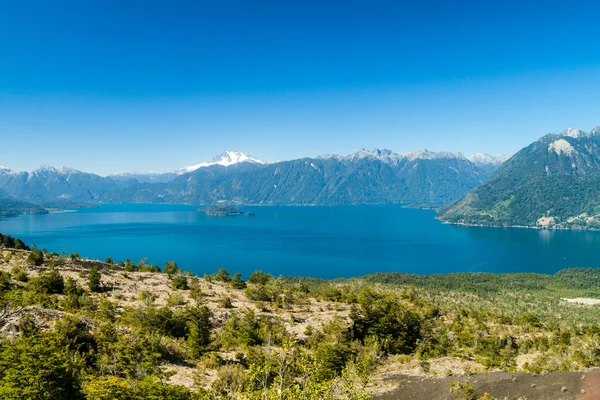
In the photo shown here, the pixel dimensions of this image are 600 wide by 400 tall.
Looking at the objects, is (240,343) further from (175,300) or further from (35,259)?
(35,259)

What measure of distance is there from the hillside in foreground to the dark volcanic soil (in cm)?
13

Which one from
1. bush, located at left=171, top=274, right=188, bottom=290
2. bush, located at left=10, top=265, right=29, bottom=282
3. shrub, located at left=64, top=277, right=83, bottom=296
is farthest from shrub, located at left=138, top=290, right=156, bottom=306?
bush, located at left=10, top=265, right=29, bottom=282

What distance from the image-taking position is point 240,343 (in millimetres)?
33000

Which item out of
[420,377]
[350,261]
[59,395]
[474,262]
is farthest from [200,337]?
[474,262]

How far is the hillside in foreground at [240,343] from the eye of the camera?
61.1ft

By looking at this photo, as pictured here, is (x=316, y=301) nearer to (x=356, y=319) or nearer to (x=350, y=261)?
(x=356, y=319)

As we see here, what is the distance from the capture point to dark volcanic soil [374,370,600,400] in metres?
23.8

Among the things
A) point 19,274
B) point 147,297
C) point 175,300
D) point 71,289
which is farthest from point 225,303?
point 19,274

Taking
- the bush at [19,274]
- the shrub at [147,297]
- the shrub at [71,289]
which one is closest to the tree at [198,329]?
the shrub at [147,297]

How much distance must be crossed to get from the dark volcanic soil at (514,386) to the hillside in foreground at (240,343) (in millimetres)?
133

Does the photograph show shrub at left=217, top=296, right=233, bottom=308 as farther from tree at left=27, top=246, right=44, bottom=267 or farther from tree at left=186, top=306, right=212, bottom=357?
tree at left=27, top=246, right=44, bottom=267

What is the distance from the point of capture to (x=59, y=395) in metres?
18.0

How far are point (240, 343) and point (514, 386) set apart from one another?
70.2ft

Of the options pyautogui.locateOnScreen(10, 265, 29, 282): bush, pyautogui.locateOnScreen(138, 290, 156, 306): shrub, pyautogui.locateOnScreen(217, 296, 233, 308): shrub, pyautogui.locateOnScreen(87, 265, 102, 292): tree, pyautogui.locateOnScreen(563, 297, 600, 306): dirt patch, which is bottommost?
pyautogui.locateOnScreen(563, 297, 600, 306): dirt patch
